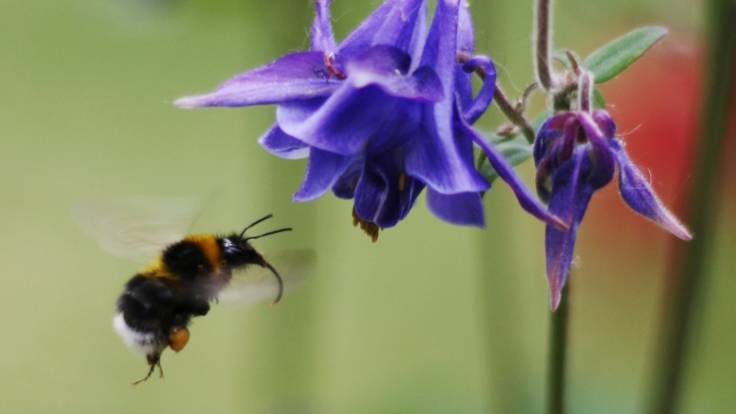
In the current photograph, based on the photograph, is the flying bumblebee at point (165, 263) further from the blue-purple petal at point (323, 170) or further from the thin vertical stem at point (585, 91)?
the thin vertical stem at point (585, 91)

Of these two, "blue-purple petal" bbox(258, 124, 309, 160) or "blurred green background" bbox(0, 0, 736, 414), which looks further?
"blurred green background" bbox(0, 0, 736, 414)

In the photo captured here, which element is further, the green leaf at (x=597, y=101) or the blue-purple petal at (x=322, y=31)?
the green leaf at (x=597, y=101)

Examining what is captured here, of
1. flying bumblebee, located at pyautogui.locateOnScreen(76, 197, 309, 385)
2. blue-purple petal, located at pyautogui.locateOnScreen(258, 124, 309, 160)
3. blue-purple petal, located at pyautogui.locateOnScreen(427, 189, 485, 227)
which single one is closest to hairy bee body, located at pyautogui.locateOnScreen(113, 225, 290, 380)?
flying bumblebee, located at pyautogui.locateOnScreen(76, 197, 309, 385)

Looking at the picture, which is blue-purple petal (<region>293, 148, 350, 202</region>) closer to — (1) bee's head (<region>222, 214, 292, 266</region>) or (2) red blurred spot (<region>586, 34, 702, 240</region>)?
(1) bee's head (<region>222, 214, 292, 266</region>)

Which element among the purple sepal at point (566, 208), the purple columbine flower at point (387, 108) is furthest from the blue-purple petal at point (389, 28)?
the purple sepal at point (566, 208)

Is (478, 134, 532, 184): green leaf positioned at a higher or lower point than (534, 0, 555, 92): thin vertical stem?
lower

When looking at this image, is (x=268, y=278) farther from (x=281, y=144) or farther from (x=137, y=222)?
(x=281, y=144)

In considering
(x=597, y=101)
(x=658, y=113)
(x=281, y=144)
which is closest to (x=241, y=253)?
(x=281, y=144)
